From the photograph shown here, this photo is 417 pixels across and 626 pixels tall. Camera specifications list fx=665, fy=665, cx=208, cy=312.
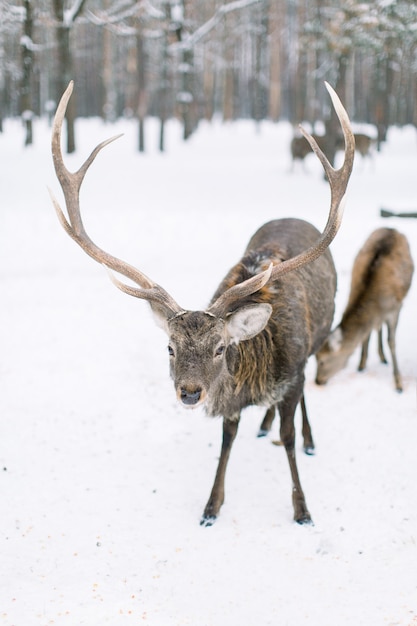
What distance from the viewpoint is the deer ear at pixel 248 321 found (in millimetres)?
3492

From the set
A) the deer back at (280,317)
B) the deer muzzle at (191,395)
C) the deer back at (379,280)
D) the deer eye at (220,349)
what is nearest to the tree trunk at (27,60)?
the deer back at (379,280)

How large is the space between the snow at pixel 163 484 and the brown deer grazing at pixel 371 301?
0.92 ft

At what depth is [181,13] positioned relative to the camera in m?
19.2

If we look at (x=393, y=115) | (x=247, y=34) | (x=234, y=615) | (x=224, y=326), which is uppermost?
(x=247, y=34)

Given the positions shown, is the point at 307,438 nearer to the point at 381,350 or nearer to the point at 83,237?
the point at 381,350

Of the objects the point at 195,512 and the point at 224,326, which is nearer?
the point at 224,326

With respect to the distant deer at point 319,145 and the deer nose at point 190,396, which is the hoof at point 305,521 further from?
the distant deer at point 319,145

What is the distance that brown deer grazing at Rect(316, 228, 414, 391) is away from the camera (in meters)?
5.66

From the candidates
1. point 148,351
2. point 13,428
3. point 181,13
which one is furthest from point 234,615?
point 181,13

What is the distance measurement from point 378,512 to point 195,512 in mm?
1097

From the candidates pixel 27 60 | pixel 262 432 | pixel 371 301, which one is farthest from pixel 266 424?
pixel 27 60

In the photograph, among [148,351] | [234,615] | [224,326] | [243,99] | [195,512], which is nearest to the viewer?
[234,615]

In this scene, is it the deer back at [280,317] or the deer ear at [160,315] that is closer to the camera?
the deer ear at [160,315]

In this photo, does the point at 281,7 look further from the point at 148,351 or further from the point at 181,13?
the point at 148,351
